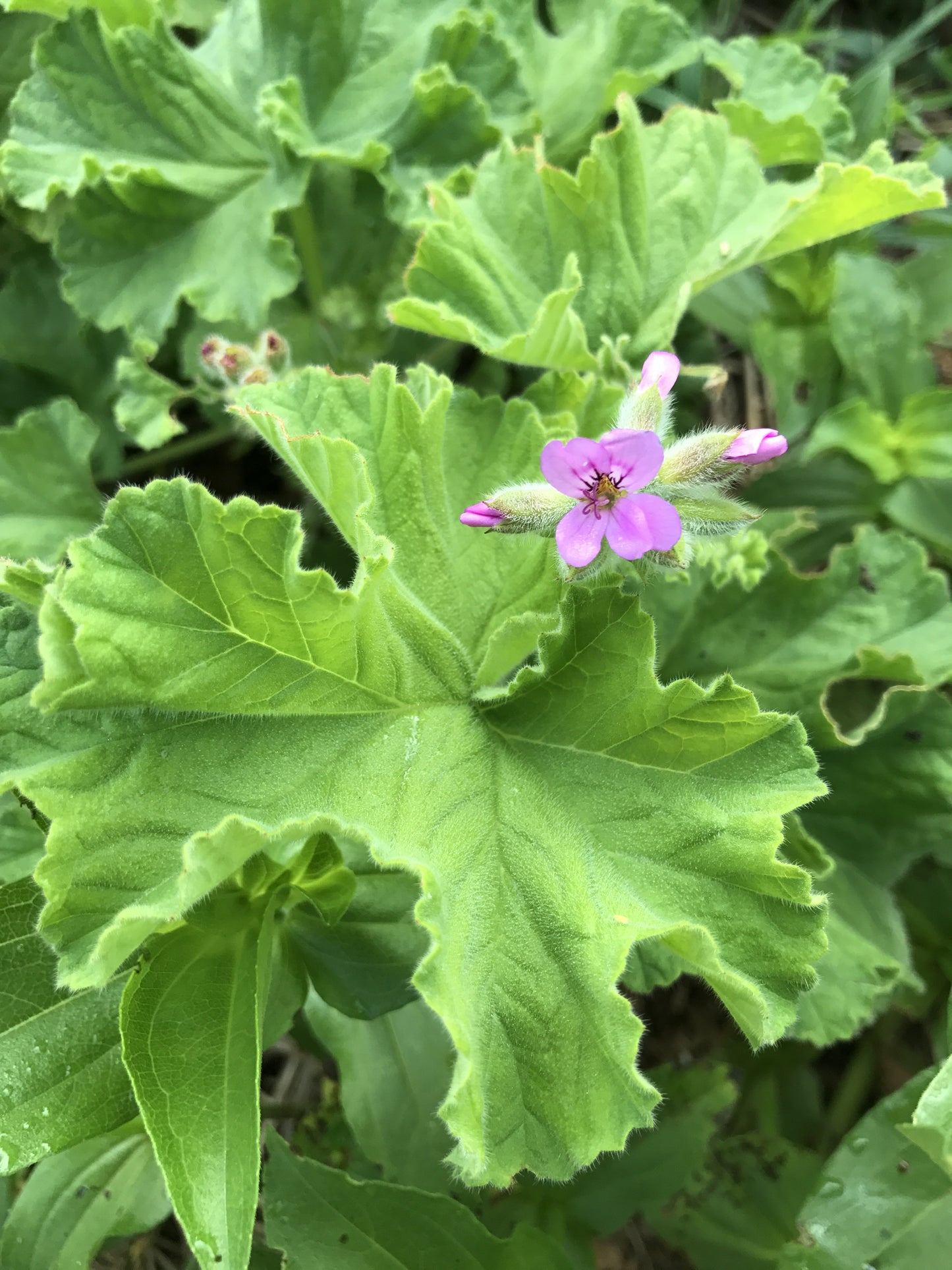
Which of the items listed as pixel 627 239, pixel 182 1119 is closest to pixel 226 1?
pixel 627 239

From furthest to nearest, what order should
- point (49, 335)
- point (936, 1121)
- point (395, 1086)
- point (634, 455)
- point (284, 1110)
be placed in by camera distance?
point (49, 335)
point (284, 1110)
point (395, 1086)
point (936, 1121)
point (634, 455)

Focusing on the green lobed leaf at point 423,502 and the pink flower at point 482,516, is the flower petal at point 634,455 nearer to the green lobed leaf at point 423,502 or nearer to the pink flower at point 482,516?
the pink flower at point 482,516

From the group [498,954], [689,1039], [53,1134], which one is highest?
[498,954]

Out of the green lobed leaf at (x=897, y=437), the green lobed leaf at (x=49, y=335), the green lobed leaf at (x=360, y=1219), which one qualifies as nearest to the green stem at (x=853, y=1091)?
the green lobed leaf at (x=360, y=1219)

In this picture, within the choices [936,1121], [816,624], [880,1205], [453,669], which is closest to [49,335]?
[453,669]

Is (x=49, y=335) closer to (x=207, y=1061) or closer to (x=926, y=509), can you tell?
(x=207, y=1061)

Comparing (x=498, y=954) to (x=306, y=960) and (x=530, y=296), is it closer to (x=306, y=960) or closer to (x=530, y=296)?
(x=306, y=960)

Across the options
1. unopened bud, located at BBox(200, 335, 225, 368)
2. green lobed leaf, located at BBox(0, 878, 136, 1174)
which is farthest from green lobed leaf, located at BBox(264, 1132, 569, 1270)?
unopened bud, located at BBox(200, 335, 225, 368)
